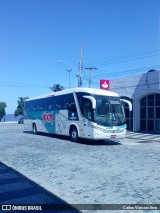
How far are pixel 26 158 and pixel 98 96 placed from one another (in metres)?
6.73

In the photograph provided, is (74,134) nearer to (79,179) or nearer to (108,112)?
(108,112)

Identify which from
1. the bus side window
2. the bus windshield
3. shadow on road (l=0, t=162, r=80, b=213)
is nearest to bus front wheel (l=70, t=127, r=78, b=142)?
the bus side window

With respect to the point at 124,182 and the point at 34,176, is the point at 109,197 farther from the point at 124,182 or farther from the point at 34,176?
the point at 34,176

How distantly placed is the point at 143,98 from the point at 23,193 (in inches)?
901

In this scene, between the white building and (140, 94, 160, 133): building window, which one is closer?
the white building

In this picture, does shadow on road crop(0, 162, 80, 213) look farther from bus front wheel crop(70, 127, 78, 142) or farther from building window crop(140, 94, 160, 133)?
building window crop(140, 94, 160, 133)

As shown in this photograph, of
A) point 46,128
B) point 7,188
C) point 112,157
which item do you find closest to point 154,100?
point 46,128

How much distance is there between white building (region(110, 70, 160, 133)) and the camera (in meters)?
25.5

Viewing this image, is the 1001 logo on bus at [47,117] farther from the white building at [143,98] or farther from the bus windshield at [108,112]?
the white building at [143,98]

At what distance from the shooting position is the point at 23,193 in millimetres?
6227

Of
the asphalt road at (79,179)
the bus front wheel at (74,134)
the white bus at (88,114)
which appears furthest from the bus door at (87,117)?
the asphalt road at (79,179)

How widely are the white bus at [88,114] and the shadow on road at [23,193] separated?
8440 millimetres

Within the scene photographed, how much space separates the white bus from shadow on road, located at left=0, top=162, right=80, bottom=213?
844 centimetres

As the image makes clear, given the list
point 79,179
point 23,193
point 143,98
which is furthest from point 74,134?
point 143,98
